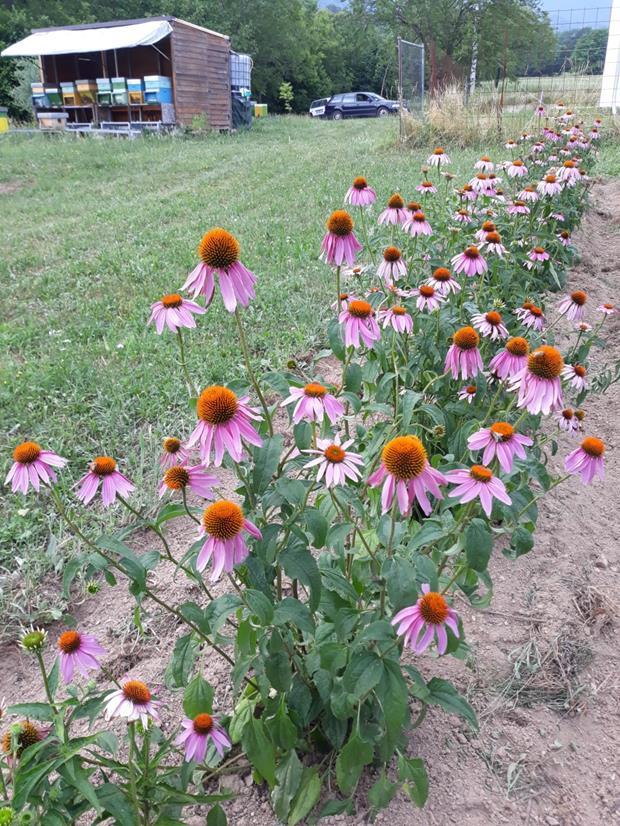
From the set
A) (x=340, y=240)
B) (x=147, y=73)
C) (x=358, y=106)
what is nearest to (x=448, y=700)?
(x=340, y=240)

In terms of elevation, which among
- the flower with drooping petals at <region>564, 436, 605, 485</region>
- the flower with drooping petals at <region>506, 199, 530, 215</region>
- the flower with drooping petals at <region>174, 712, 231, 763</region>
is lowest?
the flower with drooping petals at <region>174, 712, 231, 763</region>

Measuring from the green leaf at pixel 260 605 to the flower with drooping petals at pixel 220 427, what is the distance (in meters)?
0.19

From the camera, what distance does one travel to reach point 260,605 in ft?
3.08

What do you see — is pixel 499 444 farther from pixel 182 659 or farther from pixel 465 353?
pixel 182 659

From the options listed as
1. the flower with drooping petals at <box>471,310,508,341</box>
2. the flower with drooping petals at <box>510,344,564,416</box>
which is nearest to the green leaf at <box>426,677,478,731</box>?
the flower with drooping petals at <box>510,344,564,416</box>

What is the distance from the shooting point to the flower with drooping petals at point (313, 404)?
41.8 inches

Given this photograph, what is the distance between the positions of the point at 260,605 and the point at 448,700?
0.42m

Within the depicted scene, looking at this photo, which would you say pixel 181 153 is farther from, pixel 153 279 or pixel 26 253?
pixel 153 279

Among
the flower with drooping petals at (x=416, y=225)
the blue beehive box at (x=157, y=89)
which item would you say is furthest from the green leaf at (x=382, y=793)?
the blue beehive box at (x=157, y=89)

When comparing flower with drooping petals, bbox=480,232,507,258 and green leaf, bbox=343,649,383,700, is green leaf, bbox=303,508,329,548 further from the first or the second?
flower with drooping petals, bbox=480,232,507,258

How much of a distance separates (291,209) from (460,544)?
5272 mm

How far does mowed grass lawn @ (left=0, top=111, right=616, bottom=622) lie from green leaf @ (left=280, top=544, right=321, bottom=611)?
3.42ft

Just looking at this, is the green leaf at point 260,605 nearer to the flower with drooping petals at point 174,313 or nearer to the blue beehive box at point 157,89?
the flower with drooping petals at point 174,313

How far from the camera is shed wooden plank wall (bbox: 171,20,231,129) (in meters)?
12.8
